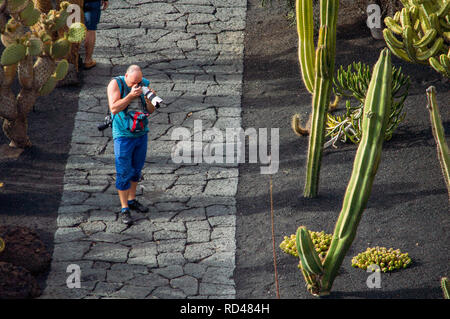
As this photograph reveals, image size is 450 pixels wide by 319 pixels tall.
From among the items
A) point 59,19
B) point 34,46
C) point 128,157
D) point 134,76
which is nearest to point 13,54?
point 34,46

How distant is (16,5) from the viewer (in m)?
10.1

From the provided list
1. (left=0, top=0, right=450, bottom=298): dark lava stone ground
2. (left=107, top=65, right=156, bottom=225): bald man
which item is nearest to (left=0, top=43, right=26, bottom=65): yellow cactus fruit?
(left=0, top=0, right=450, bottom=298): dark lava stone ground

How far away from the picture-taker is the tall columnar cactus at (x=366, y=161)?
749 cm

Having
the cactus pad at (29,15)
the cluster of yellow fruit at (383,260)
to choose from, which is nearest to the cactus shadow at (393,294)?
the cluster of yellow fruit at (383,260)

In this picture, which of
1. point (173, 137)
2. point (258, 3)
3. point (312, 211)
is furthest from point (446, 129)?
point (258, 3)

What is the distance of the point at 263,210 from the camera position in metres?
9.75

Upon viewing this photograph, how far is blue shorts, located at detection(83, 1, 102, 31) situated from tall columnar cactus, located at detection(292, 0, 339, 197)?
430cm

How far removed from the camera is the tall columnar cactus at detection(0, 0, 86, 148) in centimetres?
1016

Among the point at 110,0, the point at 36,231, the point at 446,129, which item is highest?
the point at 110,0

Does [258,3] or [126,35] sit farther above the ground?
[258,3]

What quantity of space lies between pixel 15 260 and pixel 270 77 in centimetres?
594

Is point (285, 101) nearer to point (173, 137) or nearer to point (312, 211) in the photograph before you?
point (173, 137)

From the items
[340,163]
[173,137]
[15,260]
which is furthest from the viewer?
[173,137]

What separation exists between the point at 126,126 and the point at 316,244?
263cm
